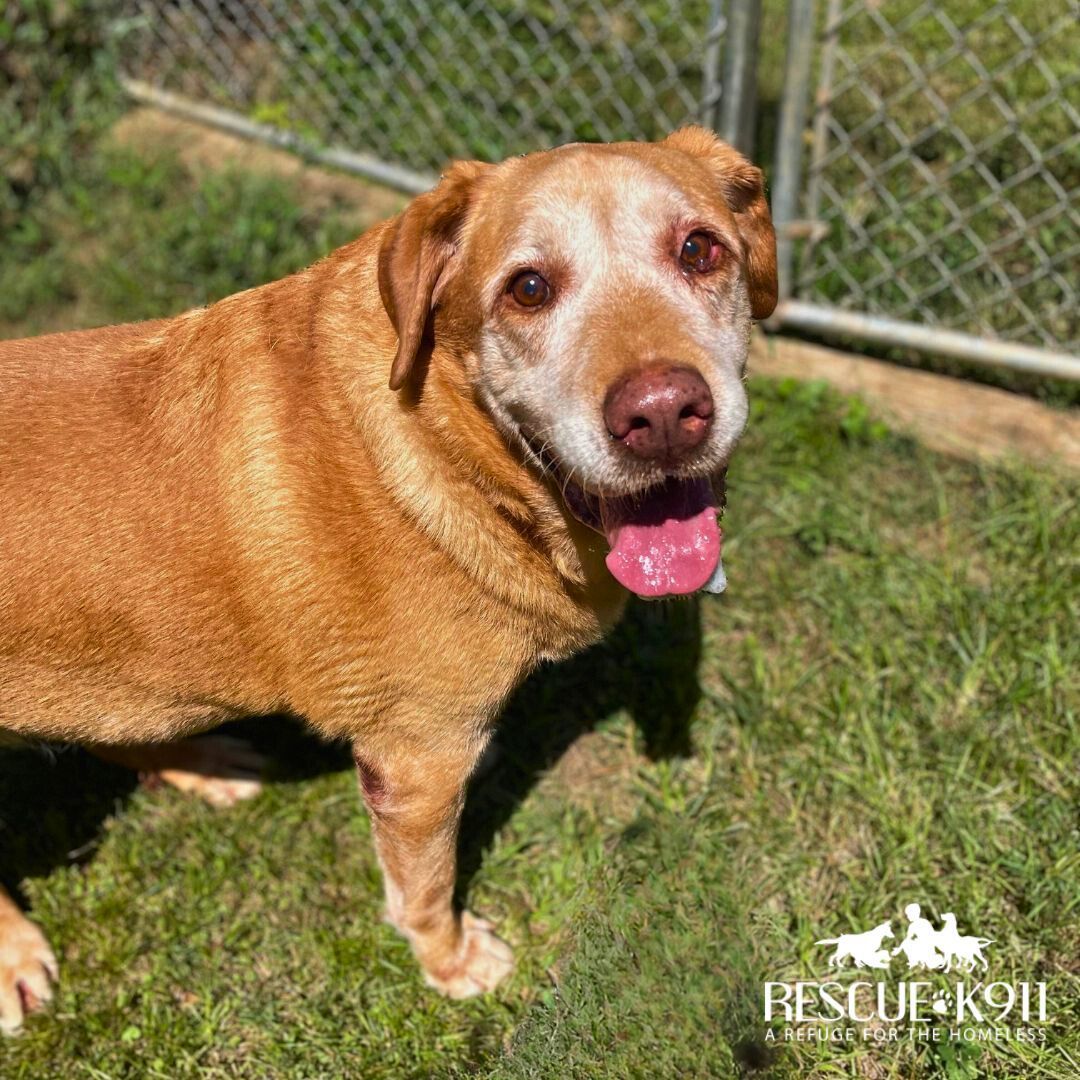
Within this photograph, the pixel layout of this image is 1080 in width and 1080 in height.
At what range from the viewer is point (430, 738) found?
266cm

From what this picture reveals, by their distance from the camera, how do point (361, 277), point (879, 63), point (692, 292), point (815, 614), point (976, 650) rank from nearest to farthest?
1. point (692, 292)
2. point (361, 277)
3. point (976, 650)
4. point (815, 614)
5. point (879, 63)

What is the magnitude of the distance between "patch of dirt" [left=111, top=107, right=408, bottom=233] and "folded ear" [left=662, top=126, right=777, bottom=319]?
3.01 m

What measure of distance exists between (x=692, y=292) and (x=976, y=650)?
1839 mm

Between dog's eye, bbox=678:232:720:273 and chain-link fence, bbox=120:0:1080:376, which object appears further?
chain-link fence, bbox=120:0:1080:376

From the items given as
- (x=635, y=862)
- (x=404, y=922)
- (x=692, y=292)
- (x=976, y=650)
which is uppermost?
(x=692, y=292)

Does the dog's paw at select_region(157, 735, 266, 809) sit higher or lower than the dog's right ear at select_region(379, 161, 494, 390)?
lower

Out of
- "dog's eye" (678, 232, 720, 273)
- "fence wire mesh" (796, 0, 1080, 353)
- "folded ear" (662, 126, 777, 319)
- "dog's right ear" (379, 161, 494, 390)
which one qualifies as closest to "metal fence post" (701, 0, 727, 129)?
"fence wire mesh" (796, 0, 1080, 353)

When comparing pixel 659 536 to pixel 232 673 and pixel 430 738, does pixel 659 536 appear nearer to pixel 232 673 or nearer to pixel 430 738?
pixel 430 738

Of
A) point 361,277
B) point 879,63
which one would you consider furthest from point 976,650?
point 879,63

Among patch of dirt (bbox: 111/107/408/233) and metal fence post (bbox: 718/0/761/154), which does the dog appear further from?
patch of dirt (bbox: 111/107/408/233)

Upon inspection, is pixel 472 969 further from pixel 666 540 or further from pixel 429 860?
pixel 666 540

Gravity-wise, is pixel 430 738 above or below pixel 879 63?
above

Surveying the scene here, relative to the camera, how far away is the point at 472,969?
3.03m

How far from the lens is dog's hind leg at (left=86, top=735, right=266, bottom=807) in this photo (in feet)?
11.7
